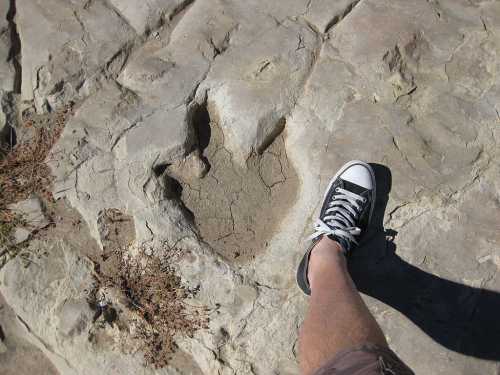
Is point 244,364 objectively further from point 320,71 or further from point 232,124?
point 320,71

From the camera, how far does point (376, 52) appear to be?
313 centimetres

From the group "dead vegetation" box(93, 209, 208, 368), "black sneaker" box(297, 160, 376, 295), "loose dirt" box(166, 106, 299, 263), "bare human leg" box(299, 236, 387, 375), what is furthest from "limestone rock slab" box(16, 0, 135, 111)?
"bare human leg" box(299, 236, 387, 375)

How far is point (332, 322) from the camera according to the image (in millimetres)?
2055

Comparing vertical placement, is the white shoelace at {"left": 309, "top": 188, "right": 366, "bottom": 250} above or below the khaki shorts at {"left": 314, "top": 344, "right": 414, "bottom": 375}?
below

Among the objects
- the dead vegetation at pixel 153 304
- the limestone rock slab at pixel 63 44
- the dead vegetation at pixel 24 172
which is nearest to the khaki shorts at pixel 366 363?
the dead vegetation at pixel 153 304

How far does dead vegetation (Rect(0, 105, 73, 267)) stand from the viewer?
9.96ft

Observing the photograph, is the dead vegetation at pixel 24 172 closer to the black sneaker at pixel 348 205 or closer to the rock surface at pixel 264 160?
the rock surface at pixel 264 160

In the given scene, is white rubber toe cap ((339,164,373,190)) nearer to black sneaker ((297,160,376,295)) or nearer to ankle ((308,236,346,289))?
black sneaker ((297,160,376,295))

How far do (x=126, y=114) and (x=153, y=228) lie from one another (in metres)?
0.81

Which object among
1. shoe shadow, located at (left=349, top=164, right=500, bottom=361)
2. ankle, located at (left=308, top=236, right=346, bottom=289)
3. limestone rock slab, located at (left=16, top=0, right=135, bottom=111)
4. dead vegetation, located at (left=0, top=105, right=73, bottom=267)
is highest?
limestone rock slab, located at (left=16, top=0, right=135, bottom=111)

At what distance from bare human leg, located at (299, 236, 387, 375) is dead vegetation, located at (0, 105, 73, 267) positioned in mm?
1832

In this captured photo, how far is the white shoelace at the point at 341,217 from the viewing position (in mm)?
2764

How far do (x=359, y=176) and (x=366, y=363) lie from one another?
1.32m

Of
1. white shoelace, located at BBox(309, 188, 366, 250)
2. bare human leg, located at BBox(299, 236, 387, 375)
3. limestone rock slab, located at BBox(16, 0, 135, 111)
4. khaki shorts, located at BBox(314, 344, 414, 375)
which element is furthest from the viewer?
limestone rock slab, located at BBox(16, 0, 135, 111)
